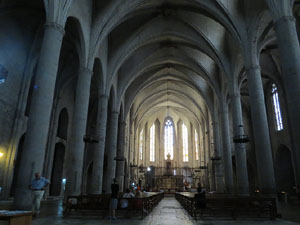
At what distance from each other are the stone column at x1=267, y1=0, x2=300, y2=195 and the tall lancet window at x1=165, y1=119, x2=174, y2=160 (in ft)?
119

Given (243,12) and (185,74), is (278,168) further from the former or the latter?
(243,12)

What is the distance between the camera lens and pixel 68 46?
19031 millimetres

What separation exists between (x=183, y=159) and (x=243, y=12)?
33.0m

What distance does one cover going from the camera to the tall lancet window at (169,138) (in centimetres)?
4562

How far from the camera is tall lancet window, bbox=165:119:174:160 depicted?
4562 cm

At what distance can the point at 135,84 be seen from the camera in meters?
29.8

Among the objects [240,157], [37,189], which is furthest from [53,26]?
[240,157]

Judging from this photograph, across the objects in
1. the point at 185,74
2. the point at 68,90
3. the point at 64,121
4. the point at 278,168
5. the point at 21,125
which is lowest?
the point at 278,168

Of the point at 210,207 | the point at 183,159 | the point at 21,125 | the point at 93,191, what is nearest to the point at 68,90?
the point at 21,125

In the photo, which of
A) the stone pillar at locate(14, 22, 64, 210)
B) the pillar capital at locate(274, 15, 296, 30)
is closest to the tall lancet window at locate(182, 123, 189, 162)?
the pillar capital at locate(274, 15, 296, 30)

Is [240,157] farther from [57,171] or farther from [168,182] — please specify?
[168,182]

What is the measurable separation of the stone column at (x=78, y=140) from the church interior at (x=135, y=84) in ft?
0.19

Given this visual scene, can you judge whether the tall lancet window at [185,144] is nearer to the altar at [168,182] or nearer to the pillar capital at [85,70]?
the altar at [168,182]

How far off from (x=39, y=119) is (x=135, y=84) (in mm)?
21296
